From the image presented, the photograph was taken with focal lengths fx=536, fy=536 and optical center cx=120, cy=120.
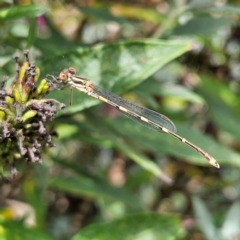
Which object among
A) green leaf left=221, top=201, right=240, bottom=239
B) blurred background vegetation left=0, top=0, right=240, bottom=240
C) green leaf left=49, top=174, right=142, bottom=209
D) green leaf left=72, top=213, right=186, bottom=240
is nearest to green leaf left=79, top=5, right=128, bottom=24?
blurred background vegetation left=0, top=0, right=240, bottom=240

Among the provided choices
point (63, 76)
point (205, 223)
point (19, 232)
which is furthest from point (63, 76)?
point (205, 223)

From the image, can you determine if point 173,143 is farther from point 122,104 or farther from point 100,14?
point 100,14

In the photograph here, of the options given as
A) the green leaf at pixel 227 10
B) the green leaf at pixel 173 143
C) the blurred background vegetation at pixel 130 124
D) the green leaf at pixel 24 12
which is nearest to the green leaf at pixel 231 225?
the blurred background vegetation at pixel 130 124

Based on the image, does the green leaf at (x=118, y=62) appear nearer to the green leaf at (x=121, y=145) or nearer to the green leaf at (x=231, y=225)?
the green leaf at (x=121, y=145)

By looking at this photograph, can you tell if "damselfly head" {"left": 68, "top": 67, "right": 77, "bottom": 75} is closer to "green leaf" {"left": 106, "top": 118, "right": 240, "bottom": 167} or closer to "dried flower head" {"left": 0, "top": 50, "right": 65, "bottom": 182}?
"dried flower head" {"left": 0, "top": 50, "right": 65, "bottom": 182}

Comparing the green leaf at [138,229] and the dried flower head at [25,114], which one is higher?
the dried flower head at [25,114]

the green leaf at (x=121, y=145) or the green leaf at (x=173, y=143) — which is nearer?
the green leaf at (x=121, y=145)

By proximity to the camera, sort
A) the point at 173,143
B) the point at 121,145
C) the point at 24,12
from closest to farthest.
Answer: the point at 24,12 → the point at 121,145 → the point at 173,143
